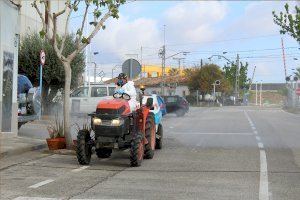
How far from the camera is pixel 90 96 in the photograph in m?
31.0

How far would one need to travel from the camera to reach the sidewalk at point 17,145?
1348cm

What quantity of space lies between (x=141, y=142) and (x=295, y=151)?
5.04 metres

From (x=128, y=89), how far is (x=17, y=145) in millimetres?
4197

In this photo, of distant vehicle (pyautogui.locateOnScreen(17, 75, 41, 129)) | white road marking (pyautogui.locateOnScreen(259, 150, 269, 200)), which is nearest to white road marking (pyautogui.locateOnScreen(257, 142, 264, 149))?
white road marking (pyautogui.locateOnScreen(259, 150, 269, 200))

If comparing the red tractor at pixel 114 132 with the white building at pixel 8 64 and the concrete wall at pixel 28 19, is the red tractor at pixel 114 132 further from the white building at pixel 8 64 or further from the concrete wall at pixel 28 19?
the concrete wall at pixel 28 19

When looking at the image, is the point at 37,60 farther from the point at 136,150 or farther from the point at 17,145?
the point at 136,150

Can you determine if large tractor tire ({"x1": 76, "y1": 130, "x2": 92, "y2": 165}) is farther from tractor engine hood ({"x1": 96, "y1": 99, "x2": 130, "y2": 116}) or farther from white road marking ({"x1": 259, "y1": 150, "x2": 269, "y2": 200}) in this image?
white road marking ({"x1": 259, "y1": 150, "x2": 269, "y2": 200})

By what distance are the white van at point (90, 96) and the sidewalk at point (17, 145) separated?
542 inches

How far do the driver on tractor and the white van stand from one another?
18.0 meters

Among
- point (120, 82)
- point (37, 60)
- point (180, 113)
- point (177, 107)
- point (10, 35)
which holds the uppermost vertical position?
point (37, 60)

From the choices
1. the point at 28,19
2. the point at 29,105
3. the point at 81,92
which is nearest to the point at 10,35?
the point at 29,105

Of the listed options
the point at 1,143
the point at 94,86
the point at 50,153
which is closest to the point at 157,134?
the point at 50,153

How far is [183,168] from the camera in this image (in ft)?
37.3

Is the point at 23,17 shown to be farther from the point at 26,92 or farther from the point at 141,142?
the point at 141,142
